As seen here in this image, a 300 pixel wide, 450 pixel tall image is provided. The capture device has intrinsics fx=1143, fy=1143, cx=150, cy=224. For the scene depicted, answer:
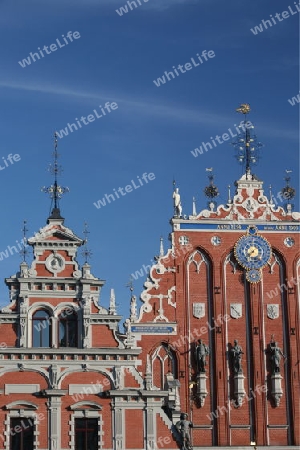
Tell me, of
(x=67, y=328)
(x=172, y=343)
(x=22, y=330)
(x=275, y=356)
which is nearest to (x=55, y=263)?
(x=67, y=328)

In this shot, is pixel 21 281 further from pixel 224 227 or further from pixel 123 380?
pixel 224 227

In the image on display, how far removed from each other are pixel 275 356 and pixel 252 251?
5250 mm

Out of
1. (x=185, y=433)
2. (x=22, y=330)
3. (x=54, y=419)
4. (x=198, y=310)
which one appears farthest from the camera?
(x=198, y=310)

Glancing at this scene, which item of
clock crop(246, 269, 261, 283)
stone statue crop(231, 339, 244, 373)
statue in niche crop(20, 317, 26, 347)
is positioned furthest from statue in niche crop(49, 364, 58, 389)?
clock crop(246, 269, 261, 283)

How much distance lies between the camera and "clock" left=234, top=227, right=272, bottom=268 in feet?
181

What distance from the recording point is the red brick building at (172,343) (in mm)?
49312

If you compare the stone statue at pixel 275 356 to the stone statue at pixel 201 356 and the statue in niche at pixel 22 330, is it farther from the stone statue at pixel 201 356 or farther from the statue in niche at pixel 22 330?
the statue in niche at pixel 22 330

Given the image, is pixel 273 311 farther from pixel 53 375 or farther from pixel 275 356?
pixel 53 375

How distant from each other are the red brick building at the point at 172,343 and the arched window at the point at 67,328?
0.04 meters

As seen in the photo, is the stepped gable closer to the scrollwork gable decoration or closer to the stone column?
the scrollwork gable decoration

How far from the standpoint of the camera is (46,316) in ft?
166

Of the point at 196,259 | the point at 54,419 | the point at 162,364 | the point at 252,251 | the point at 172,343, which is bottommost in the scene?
the point at 54,419

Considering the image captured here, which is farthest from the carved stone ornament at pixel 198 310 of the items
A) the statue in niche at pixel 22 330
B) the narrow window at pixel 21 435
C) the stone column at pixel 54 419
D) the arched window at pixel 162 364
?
the narrow window at pixel 21 435

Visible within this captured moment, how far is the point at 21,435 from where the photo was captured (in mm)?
48594
